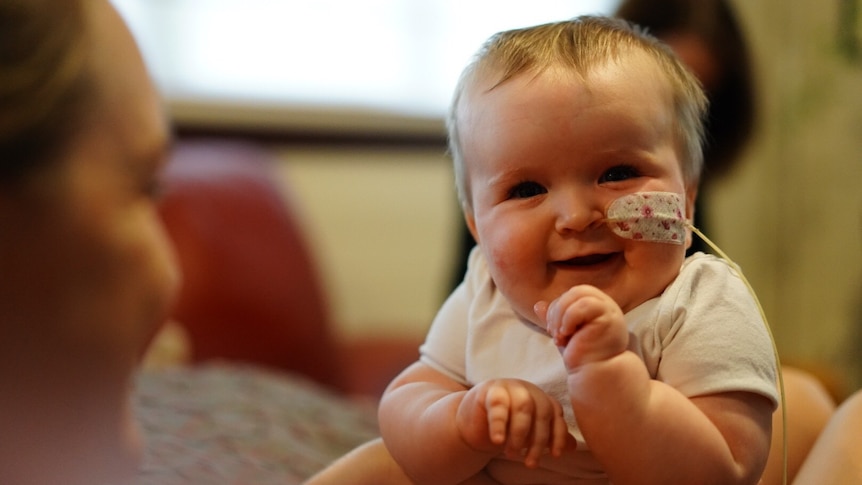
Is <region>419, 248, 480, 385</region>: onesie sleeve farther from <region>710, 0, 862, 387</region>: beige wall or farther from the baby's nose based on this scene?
<region>710, 0, 862, 387</region>: beige wall

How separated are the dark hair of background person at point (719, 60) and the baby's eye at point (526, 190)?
951 mm

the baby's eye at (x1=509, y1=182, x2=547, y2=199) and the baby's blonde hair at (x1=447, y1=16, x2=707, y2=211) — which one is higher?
the baby's blonde hair at (x1=447, y1=16, x2=707, y2=211)

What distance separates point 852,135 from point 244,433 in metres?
1.40

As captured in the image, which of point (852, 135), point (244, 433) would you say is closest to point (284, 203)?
point (244, 433)

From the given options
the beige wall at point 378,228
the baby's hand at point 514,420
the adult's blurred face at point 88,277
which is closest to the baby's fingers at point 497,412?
the baby's hand at point 514,420

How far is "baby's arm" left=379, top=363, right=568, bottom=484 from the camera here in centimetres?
55

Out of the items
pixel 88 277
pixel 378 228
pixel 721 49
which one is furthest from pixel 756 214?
pixel 88 277

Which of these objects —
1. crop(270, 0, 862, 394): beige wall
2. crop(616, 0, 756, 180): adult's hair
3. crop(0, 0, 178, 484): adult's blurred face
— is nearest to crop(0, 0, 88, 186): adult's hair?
crop(0, 0, 178, 484): adult's blurred face

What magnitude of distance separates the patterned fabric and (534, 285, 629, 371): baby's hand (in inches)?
14.7

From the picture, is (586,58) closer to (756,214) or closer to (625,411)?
(625,411)

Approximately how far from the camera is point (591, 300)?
0.53 m

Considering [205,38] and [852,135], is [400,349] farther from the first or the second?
[852,135]

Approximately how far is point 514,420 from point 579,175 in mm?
168

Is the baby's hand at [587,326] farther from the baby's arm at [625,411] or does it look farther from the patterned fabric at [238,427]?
the patterned fabric at [238,427]
